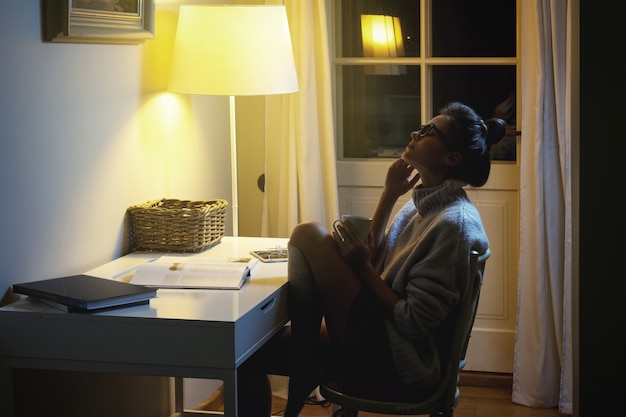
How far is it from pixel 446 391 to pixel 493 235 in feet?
4.78

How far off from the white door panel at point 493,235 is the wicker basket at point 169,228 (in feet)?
3.49

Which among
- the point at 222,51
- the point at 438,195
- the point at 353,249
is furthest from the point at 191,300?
the point at 222,51

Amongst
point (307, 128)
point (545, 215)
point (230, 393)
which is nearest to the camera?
point (230, 393)

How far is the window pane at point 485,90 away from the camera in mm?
3582

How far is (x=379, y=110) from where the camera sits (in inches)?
146

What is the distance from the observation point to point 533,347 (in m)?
3.46

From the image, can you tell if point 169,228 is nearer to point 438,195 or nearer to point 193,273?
point 193,273

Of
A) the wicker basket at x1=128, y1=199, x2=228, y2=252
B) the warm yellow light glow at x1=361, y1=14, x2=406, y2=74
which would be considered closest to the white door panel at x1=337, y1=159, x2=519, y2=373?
the warm yellow light glow at x1=361, y1=14, x2=406, y2=74

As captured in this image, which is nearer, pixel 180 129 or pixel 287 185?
pixel 180 129

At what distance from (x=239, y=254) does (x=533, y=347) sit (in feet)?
4.31

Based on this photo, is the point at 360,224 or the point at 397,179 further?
the point at 397,179

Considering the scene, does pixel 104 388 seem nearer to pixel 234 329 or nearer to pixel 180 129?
pixel 234 329

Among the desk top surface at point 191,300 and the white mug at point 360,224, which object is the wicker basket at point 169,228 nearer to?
the desk top surface at point 191,300
